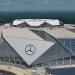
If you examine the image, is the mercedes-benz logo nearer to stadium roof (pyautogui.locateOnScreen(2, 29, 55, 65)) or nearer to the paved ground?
stadium roof (pyautogui.locateOnScreen(2, 29, 55, 65))

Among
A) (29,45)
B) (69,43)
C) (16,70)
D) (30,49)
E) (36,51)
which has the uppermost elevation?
(69,43)

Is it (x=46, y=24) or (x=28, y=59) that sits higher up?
(x=46, y=24)

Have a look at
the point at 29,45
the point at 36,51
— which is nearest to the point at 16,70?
the point at 36,51

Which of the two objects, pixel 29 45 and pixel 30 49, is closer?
pixel 30 49

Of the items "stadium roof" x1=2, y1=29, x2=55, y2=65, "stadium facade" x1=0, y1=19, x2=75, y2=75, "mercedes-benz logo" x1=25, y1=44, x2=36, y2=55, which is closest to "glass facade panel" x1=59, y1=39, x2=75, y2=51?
"stadium facade" x1=0, y1=19, x2=75, y2=75

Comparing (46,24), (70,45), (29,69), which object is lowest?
(29,69)

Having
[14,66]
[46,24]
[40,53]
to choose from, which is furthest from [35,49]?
[46,24]

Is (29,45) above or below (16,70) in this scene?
above

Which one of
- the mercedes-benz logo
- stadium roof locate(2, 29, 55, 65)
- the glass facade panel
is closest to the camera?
stadium roof locate(2, 29, 55, 65)

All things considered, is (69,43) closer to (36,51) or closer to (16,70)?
(36,51)

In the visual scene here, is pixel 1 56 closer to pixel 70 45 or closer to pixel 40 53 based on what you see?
pixel 40 53

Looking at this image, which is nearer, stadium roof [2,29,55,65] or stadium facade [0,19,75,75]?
stadium roof [2,29,55,65]
